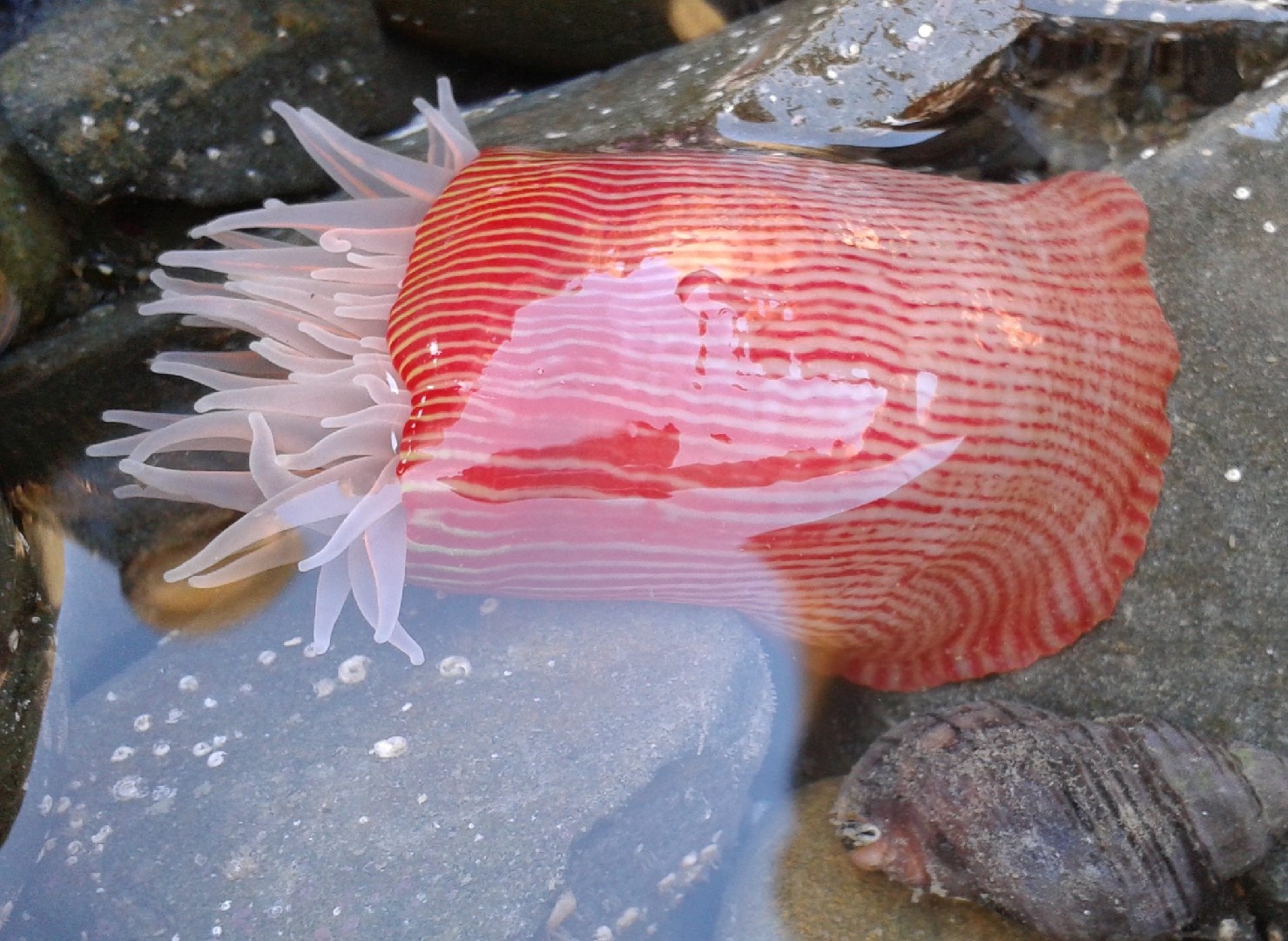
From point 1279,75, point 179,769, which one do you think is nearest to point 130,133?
point 179,769

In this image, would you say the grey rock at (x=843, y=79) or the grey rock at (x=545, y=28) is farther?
the grey rock at (x=545, y=28)

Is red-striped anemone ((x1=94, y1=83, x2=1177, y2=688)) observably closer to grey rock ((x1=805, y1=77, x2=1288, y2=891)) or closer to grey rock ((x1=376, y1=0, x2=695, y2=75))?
grey rock ((x1=805, y1=77, x2=1288, y2=891))

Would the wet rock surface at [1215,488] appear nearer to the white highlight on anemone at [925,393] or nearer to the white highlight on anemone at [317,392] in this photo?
the white highlight on anemone at [925,393]

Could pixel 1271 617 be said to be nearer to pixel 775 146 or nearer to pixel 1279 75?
pixel 1279 75

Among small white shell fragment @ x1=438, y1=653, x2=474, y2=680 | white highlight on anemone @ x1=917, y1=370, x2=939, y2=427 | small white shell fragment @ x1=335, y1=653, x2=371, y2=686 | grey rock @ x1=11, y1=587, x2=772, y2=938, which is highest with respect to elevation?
white highlight on anemone @ x1=917, y1=370, x2=939, y2=427

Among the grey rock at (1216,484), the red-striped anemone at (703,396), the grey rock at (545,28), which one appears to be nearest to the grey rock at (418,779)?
the red-striped anemone at (703,396)

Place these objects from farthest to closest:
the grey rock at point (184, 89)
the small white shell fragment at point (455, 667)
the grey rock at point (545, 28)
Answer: the grey rock at point (545, 28) < the grey rock at point (184, 89) < the small white shell fragment at point (455, 667)

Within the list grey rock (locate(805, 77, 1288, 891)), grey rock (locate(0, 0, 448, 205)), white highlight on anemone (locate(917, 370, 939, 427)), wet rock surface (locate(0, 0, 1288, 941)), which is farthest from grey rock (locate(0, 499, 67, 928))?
grey rock (locate(805, 77, 1288, 891))
